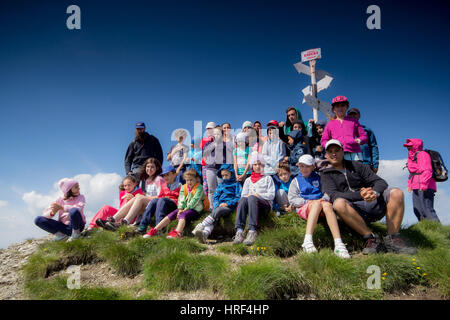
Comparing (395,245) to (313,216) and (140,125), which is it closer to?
(313,216)

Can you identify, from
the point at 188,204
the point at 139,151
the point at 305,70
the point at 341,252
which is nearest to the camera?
the point at 341,252

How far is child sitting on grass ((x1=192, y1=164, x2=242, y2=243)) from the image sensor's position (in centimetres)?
615

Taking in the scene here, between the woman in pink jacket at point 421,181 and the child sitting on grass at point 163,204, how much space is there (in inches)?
290

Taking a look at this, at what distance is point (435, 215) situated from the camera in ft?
24.4

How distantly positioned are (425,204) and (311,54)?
21.3 feet

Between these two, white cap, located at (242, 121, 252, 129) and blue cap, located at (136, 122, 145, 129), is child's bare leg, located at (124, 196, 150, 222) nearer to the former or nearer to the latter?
blue cap, located at (136, 122, 145, 129)

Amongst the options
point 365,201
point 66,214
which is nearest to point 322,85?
point 365,201

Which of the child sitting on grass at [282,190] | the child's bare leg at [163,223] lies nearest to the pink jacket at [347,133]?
the child sitting on grass at [282,190]

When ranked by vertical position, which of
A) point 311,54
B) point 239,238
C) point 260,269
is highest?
point 311,54

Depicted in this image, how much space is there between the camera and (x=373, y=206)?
476 cm

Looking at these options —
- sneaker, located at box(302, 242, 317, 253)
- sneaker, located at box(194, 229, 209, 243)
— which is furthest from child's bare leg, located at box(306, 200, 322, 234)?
sneaker, located at box(194, 229, 209, 243)

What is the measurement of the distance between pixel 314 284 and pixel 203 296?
1.75 metres

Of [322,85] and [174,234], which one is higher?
[322,85]
